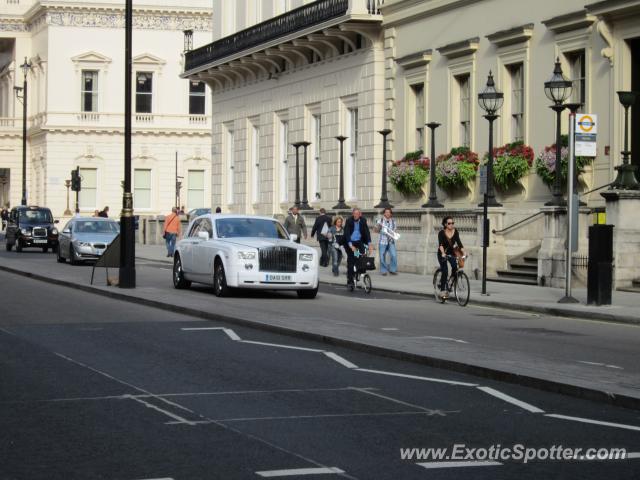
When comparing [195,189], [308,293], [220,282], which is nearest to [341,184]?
[308,293]

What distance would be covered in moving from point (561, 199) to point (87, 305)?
10.7m

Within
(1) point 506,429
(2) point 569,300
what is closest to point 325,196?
(2) point 569,300

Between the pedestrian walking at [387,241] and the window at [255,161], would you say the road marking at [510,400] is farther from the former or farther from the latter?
the window at [255,161]

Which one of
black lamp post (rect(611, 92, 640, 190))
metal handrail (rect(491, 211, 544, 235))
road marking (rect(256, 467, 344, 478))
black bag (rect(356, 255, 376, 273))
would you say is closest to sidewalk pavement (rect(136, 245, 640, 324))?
black bag (rect(356, 255, 376, 273))

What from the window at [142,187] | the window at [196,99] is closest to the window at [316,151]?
the window at [142,187]

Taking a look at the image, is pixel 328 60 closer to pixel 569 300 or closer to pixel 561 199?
pixel 561 199

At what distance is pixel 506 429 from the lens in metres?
10.5

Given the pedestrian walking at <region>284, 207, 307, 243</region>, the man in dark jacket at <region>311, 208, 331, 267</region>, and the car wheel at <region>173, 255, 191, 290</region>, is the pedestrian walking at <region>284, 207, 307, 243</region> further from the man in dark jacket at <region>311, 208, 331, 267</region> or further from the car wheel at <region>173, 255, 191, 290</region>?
the car wheel at <region>173, 255, 191, 290</region>

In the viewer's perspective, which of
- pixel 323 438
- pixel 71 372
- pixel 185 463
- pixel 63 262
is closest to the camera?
pixel 185 463

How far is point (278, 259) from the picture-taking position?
26281 millimetres

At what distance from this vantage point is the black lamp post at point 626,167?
2739 centimetres

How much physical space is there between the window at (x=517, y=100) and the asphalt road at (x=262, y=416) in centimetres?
1824

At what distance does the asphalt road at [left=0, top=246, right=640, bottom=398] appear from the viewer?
1410 cm

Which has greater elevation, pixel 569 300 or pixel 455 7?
pixel 455 7
